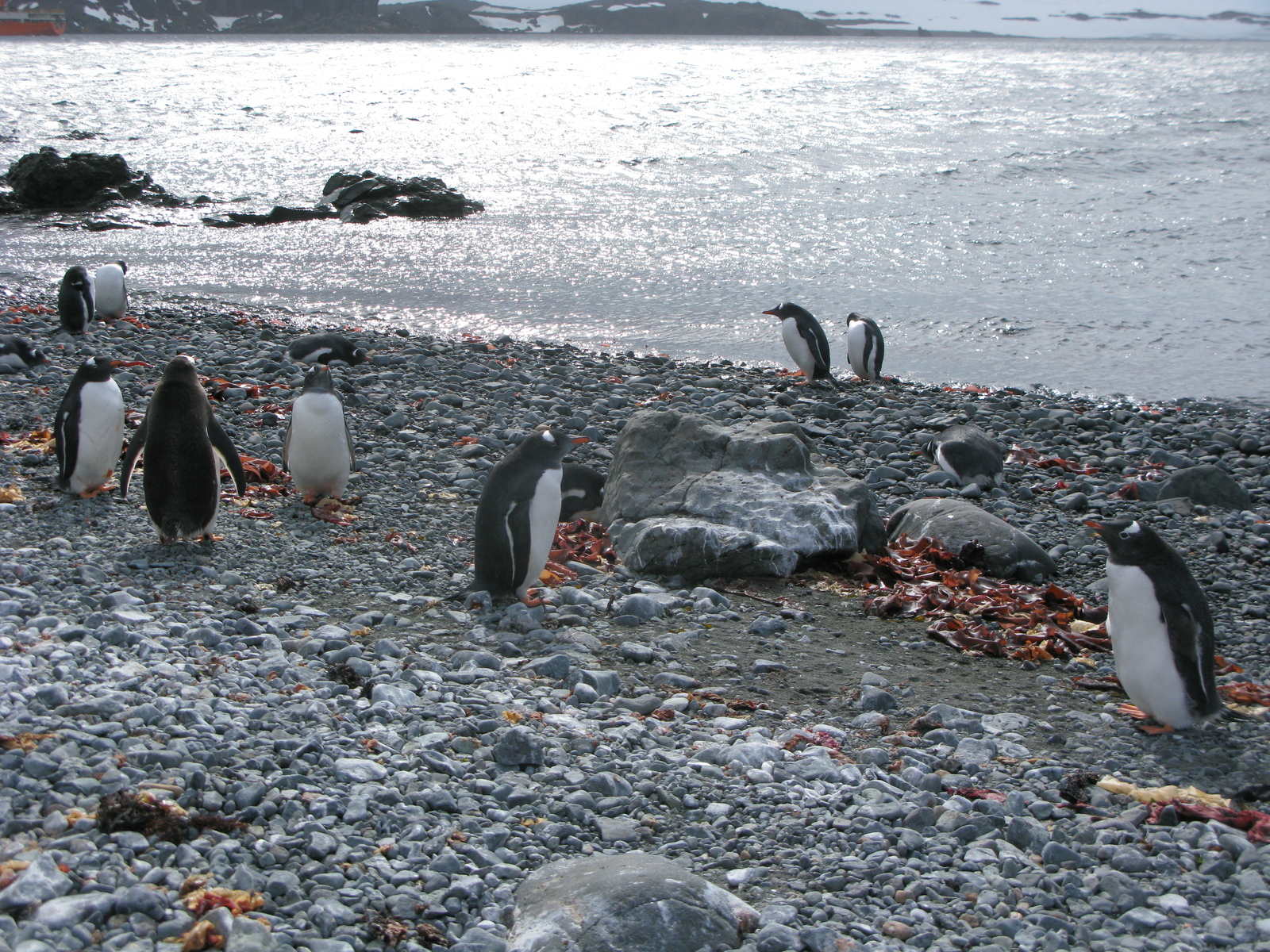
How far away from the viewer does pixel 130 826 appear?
2.28m

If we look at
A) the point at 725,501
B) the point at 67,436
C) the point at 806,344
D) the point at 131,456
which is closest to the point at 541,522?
the point at 725,501

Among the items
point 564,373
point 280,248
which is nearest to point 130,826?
point 564,373

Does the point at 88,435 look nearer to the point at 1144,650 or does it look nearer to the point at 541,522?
the point at 541,522

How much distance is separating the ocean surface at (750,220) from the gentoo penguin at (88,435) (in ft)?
21.8

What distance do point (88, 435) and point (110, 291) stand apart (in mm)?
5509

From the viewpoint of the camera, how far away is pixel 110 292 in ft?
31.4

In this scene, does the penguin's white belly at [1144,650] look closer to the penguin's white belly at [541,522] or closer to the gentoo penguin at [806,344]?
→ the penguin's white belly at [541,522]

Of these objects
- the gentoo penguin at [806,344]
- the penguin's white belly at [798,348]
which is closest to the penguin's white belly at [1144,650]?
the gentoo penguin at [806,344]

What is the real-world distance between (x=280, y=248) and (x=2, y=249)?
4.07 metres

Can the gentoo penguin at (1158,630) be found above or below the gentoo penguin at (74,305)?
below

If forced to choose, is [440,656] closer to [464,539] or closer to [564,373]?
[464,539]

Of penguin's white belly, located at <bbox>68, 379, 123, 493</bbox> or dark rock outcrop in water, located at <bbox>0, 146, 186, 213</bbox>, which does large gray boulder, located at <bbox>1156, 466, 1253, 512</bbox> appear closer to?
penguin's white belly, located at <bbox>68, 379, 123, 493</bbox>

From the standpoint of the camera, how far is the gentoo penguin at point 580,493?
5461mm

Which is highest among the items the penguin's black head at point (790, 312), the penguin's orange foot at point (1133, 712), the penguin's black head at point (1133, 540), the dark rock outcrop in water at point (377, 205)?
the dark rock outcrop in water at point (377, 205)
